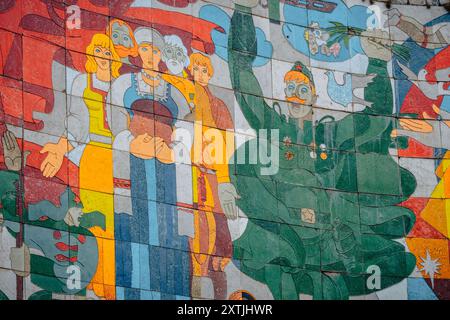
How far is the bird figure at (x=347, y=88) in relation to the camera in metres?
27.9

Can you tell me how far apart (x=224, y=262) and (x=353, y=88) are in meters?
4.85

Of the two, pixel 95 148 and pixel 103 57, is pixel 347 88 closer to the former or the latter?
pixel 103 57

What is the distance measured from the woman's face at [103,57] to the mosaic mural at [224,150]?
39 mm

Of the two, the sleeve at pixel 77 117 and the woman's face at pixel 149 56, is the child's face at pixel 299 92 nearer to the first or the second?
the woman's face at pixel 149 56

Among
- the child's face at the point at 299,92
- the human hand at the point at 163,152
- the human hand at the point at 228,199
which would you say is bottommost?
the human hand at the point at 228,199

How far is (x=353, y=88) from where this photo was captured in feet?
92.2

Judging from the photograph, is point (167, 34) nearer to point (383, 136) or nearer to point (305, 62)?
point (305, 62)

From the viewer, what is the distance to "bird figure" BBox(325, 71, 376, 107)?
27.9 m

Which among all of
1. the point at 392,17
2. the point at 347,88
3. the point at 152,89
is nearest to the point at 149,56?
the point at 152,89

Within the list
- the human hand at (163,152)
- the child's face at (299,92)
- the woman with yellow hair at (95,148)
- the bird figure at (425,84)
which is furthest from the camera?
the bird figure at (425,84)

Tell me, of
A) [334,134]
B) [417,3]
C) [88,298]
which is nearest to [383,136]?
[334,134]

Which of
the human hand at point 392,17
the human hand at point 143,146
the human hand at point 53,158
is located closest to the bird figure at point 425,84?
the human hand at point 392,17
